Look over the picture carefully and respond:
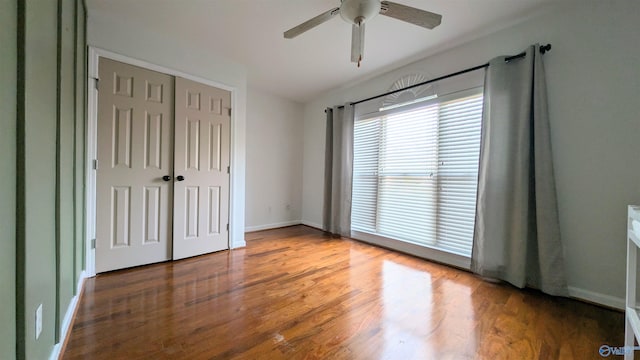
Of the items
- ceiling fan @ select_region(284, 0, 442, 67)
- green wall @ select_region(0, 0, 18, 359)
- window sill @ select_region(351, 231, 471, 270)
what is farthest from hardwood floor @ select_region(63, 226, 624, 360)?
ceiling fan @ select_region(284, 0, 442, 67)

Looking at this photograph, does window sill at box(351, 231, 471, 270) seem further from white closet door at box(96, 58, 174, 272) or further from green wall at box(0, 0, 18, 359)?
green wall at box(0, 0, 18, 359)

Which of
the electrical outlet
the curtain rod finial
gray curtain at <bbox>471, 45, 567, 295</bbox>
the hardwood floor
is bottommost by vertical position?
the hardwood floor

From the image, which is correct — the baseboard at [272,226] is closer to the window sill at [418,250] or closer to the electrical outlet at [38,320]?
the window sill at [418,250]

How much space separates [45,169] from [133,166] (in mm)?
1426

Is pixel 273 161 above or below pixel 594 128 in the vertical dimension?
below

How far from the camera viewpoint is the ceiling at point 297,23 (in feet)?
6.60

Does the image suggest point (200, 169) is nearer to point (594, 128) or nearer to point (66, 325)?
point (66, 325)

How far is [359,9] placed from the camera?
1617mm

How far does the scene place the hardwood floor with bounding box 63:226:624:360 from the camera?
4.29 feet

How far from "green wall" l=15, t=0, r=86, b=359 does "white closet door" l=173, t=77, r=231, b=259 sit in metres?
0.97

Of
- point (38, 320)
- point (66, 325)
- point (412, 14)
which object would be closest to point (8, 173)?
point (38, 320)

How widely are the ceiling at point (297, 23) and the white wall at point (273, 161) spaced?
1043 mm

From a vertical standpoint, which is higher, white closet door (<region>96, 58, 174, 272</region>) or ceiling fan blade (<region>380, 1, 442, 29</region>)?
ceiling fan blade (<region>380, 1, 442, 29</region>)

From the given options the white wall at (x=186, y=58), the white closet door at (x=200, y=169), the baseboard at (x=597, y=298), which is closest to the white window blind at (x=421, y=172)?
the baseboard at (x=597, y=298)
